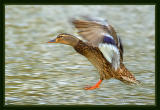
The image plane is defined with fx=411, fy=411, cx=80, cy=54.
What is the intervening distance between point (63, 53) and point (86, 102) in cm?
303

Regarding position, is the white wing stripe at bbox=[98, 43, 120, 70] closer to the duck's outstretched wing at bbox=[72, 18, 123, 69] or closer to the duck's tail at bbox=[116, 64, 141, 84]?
the duck's outstretched wing at bbox=[72, 18, 123, 69]

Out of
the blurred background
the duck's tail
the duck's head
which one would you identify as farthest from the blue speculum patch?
the duck's head

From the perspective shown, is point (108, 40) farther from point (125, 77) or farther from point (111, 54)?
point (125, 77)

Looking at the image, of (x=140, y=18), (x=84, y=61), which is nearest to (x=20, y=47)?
(x=84, y=61)

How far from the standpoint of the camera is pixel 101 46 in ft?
21.9

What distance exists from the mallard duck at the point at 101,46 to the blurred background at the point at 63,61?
0.61 feet

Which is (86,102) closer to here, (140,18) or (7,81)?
(7,81)

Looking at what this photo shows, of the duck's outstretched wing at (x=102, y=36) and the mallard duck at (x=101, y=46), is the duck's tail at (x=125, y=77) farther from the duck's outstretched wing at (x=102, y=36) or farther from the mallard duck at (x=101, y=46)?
the duck's outstretched wing at (x=102, y=36)

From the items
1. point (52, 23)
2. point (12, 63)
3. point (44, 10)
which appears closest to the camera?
point (12, 63)

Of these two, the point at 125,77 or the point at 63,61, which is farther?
the point at 63,61

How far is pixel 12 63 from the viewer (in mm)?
8672

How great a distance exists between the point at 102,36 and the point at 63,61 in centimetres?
255

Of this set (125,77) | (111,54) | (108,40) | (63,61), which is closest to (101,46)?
(108,40)

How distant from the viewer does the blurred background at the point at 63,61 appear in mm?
6883
